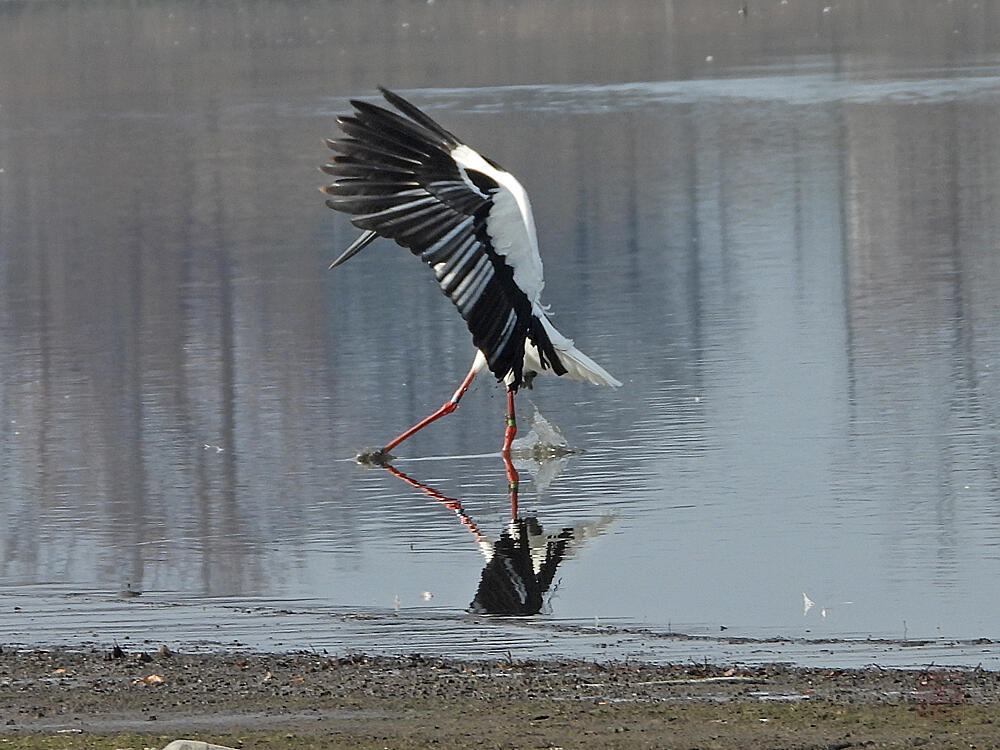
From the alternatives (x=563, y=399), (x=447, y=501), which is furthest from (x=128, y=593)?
(x=563, y=399)

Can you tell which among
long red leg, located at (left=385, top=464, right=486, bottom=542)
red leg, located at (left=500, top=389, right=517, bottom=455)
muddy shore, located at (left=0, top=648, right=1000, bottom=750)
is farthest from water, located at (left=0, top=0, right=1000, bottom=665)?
muddy shore, located at (left=0, top=648, right=1000, bottom=750)

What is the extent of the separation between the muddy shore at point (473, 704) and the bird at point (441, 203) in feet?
9.64

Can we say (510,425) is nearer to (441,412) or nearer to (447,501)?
(441,412)

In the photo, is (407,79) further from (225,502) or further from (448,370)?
(225,502)

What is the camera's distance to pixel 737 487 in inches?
419

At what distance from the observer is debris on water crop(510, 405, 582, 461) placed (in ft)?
38.4

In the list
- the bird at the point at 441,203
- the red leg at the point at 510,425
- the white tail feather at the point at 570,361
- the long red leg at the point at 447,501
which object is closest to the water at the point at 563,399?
the long red leg at the point at 447,501

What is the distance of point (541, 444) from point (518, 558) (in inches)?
92.1

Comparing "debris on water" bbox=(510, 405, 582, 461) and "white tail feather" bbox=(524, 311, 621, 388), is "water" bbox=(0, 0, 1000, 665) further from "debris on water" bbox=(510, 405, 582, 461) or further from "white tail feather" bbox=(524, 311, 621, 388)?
"white tail feather" bbox=(524, 311, 621, 388)

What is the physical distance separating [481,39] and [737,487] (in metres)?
43.8

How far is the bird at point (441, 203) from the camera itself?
9.77m

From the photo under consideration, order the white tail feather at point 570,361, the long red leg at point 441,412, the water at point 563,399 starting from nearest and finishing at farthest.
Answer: the water at point 563,399 → the white tail feather at point 570,361 → the long red leg at point 441,412

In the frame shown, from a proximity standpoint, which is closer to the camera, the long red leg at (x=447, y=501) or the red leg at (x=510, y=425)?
the long red leg at (x=447, y=501)

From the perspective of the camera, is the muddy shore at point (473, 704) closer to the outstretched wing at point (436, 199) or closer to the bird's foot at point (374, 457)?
the outstretched wing at point (436, 199)
